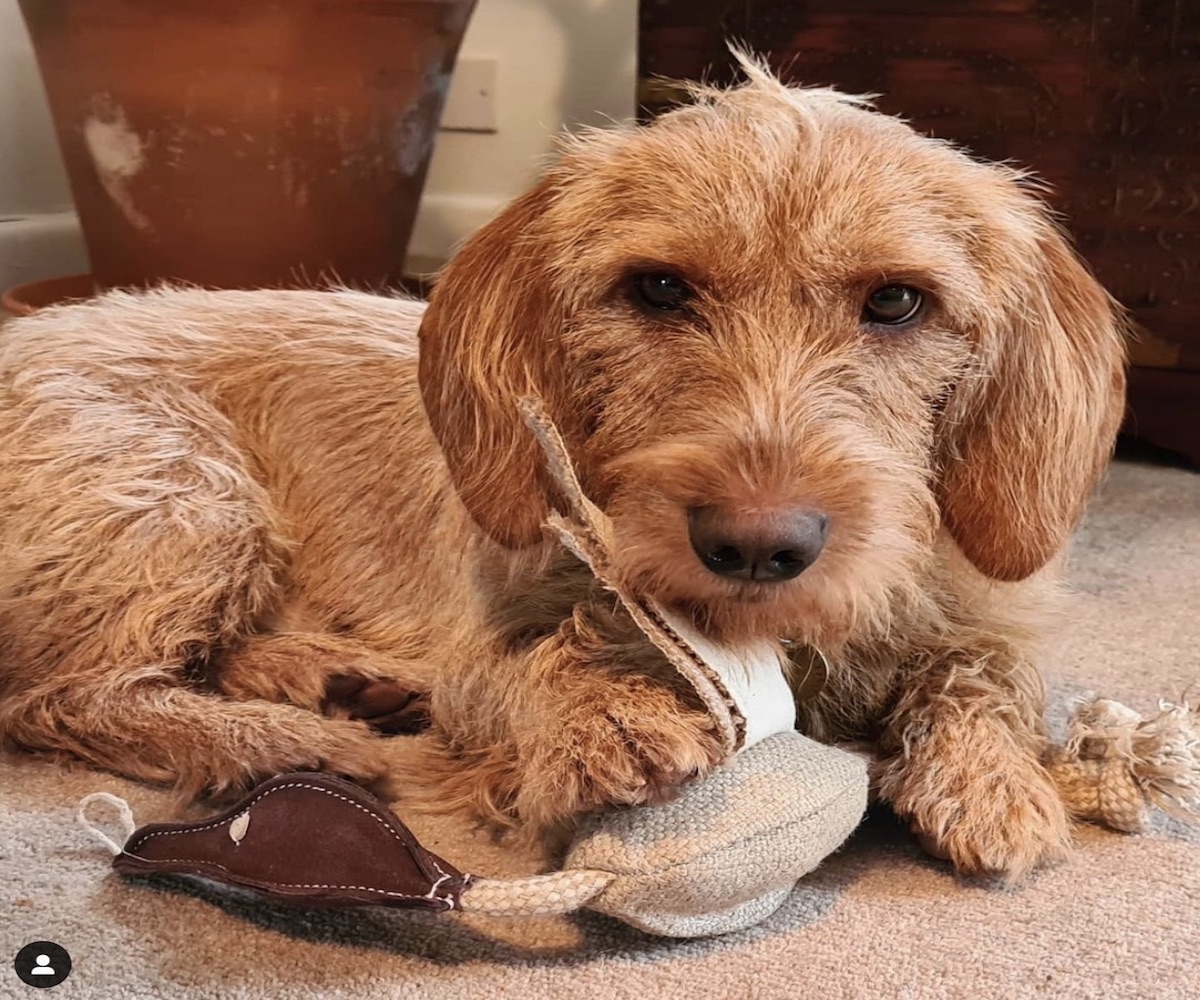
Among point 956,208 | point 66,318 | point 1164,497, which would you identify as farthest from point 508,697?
point 1164,497

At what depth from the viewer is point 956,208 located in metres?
1.49

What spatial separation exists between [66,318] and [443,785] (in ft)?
4.01

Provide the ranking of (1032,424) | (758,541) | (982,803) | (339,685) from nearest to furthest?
1. (758,541)
2. (982,803)
3. (1032,424)
4. (339,685)

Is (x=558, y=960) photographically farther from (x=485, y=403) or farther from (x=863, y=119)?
(x=863, y=119)

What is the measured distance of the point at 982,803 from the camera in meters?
1.44

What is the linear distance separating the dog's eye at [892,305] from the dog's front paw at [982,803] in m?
0.50

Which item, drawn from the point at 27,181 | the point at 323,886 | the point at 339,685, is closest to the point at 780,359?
the point at 323,886

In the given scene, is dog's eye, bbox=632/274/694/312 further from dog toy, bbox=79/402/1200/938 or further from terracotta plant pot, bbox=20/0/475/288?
terracotta plant pot, bbox=20/0/475/288

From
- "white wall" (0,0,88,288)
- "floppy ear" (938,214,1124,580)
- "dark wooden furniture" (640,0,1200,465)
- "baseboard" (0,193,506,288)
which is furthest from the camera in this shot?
"baseboard" (0,193,506,288)

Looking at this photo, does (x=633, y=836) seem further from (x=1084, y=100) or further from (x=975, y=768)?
(x=1084, y=100)

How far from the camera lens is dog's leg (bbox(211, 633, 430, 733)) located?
191cm

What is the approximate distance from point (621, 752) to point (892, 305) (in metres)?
0.60

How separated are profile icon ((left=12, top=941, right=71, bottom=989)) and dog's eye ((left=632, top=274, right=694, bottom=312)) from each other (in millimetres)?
938

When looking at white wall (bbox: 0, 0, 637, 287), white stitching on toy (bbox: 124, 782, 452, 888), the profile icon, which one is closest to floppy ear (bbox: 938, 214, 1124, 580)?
white stitching on toy (bbox: 124, 782, 452, 888)
